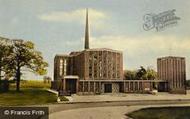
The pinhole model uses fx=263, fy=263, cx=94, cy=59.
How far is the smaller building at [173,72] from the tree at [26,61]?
3287 cm

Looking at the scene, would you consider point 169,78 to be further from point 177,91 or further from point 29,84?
point 29,84

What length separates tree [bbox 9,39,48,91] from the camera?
157 ft

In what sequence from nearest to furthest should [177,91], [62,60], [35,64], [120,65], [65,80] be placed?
1. [35,64]
2. [65,80]
3. [177,91]
4. [120,65]
5. [62,60]

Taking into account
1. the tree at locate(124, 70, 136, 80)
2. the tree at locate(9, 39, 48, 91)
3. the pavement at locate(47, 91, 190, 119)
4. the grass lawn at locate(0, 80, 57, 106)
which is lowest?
the pavement at locate(47, 91, 190, 119)

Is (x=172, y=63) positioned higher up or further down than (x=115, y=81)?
higher up

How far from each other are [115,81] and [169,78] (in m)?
14.9

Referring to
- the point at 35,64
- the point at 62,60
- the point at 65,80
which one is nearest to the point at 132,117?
the point at 35,64

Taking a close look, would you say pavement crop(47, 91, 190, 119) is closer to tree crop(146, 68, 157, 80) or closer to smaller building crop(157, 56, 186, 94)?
smaller building crop(157, 56, 186, 94)

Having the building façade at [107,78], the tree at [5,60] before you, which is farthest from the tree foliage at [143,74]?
the tree at [5,60]

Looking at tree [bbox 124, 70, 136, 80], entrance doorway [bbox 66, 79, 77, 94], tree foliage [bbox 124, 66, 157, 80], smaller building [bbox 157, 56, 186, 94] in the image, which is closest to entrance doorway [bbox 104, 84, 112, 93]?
entrance doorway [bbox 66, 79, 77, 94]

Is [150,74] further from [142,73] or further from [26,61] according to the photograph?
[26,61]

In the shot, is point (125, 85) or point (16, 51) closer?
point (16, 51)

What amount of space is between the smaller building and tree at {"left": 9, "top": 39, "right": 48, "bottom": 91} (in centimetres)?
3287

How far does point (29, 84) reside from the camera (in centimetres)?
5047
